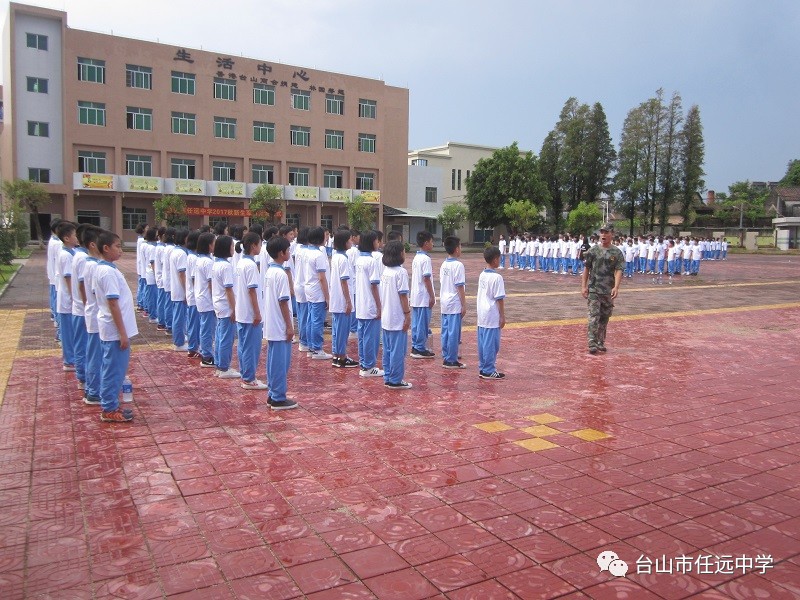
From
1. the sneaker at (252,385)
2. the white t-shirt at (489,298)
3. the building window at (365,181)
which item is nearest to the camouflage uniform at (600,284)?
the white t-shirt at (489,298)

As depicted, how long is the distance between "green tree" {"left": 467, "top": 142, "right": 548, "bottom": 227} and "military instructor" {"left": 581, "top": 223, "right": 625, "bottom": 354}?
3288 centimetres

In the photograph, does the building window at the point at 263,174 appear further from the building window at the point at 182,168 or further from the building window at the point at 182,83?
the building window at the point at 182,83

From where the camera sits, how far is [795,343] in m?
9.07

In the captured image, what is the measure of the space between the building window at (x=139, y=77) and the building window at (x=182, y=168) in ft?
12.9

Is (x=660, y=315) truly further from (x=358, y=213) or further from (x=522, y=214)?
(x=358, y=213)

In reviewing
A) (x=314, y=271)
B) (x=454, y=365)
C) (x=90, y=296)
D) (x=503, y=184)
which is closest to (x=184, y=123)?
(x=503, y=184)

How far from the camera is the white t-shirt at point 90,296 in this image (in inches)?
200

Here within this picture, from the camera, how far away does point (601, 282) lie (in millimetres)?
8180

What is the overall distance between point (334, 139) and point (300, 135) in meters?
2.31

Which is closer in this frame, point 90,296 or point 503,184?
point 90,296

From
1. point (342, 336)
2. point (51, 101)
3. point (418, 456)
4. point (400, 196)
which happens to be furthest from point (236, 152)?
point (418, 456)

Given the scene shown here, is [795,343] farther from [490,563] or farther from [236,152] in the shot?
[236,152]

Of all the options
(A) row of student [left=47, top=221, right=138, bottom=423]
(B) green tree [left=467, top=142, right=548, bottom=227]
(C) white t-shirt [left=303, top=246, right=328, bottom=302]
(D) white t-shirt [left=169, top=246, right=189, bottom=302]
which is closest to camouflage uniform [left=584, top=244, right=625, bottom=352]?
(C) white t-shirt [left=303, top=246, right=328, bottom=302]

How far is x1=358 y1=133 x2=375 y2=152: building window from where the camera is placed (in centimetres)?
4097
